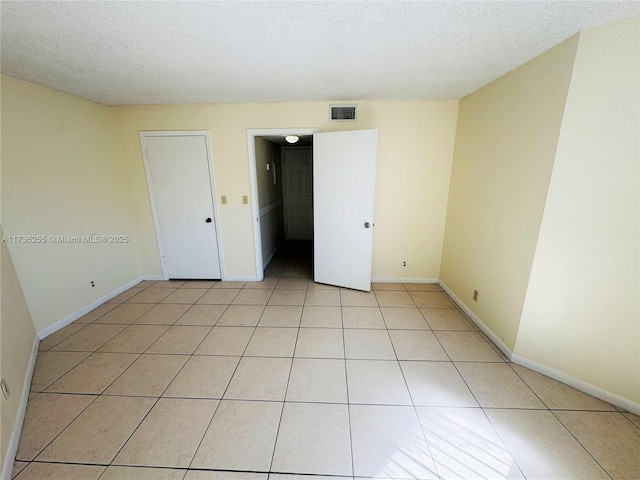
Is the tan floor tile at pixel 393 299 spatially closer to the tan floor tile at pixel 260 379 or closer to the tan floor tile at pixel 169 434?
the tan floor tile at pixel 260 379

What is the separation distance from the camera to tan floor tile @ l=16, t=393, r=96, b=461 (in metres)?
1.42

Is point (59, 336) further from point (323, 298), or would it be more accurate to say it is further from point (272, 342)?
point (323, 298)

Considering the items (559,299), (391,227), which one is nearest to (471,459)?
(559,299)

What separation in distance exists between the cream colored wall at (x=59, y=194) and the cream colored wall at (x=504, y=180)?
419cm

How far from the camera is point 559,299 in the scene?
1.77 metres

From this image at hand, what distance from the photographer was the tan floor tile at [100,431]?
4.50ft

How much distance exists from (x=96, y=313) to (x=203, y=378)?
188cm

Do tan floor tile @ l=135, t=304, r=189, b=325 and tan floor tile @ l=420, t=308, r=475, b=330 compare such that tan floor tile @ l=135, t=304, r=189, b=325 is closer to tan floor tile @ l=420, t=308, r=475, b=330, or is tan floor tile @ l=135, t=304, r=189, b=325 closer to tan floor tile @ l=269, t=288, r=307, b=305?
tan floor tile @ l=269, t=288, r=307, b=305

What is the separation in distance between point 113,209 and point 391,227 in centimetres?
358

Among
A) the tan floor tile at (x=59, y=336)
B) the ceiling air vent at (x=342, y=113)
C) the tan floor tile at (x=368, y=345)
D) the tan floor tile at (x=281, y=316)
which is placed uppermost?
the ceiling air vent at (x=342, y=113)

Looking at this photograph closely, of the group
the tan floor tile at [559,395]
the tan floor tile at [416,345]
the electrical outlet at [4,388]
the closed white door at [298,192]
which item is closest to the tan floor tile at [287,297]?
the tan floor tile at [416,345]

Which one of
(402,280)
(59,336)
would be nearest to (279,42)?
(402,280)

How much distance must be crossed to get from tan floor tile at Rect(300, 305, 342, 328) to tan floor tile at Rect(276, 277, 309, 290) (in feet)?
1.83

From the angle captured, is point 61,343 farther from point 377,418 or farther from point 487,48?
point 487,48
